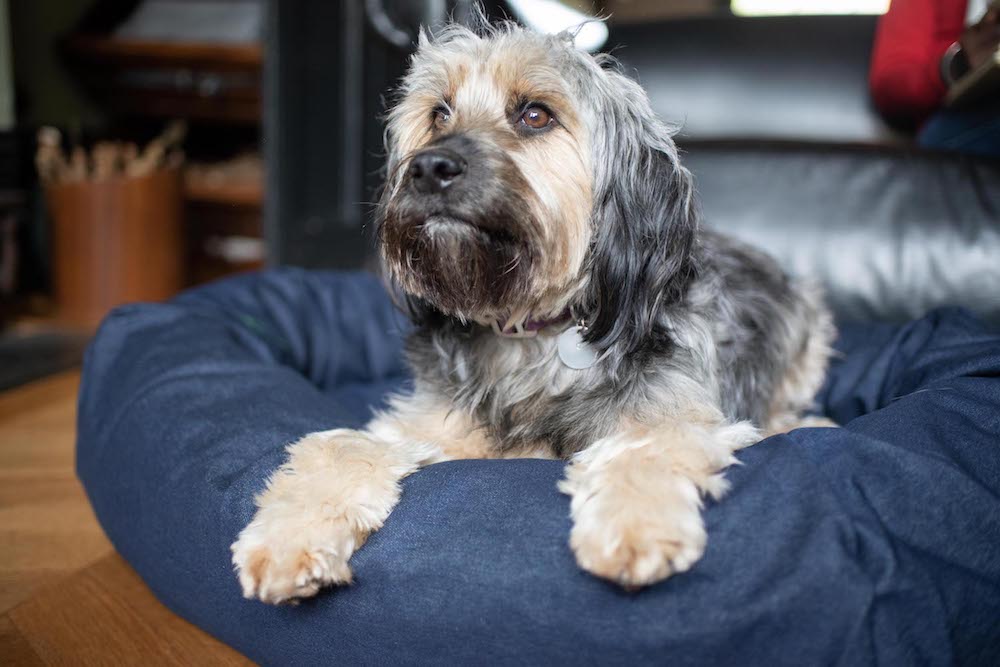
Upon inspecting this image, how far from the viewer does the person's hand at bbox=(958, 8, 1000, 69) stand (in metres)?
2.69

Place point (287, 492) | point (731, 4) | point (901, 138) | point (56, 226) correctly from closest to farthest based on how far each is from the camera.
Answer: point (287, 492) < point (901, 138) < point (56, 226) < point (731, 4)

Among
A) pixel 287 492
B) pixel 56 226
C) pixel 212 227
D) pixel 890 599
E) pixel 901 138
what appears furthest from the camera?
pixel 212 227

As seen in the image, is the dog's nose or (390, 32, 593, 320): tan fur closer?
the dog's nose

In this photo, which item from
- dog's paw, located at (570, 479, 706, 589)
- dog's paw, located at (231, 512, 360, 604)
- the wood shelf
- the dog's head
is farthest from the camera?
the wood shelf

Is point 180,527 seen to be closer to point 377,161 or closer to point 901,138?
point 377,161

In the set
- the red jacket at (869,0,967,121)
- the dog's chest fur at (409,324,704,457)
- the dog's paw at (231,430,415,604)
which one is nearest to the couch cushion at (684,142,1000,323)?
the red jacket at (869,0,967,121)

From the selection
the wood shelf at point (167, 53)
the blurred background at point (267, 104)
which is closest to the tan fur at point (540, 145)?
the blurred background at point (267, 104)

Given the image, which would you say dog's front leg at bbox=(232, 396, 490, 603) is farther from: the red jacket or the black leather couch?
the red jacket

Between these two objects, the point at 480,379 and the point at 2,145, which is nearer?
the point at 480,379

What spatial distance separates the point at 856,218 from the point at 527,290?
6.28ft

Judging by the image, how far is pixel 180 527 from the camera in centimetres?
162

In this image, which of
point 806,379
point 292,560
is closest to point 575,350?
point 292,560

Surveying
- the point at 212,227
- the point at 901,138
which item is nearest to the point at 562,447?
the point at 901,138

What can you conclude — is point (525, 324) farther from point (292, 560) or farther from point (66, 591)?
point (66, 591)
